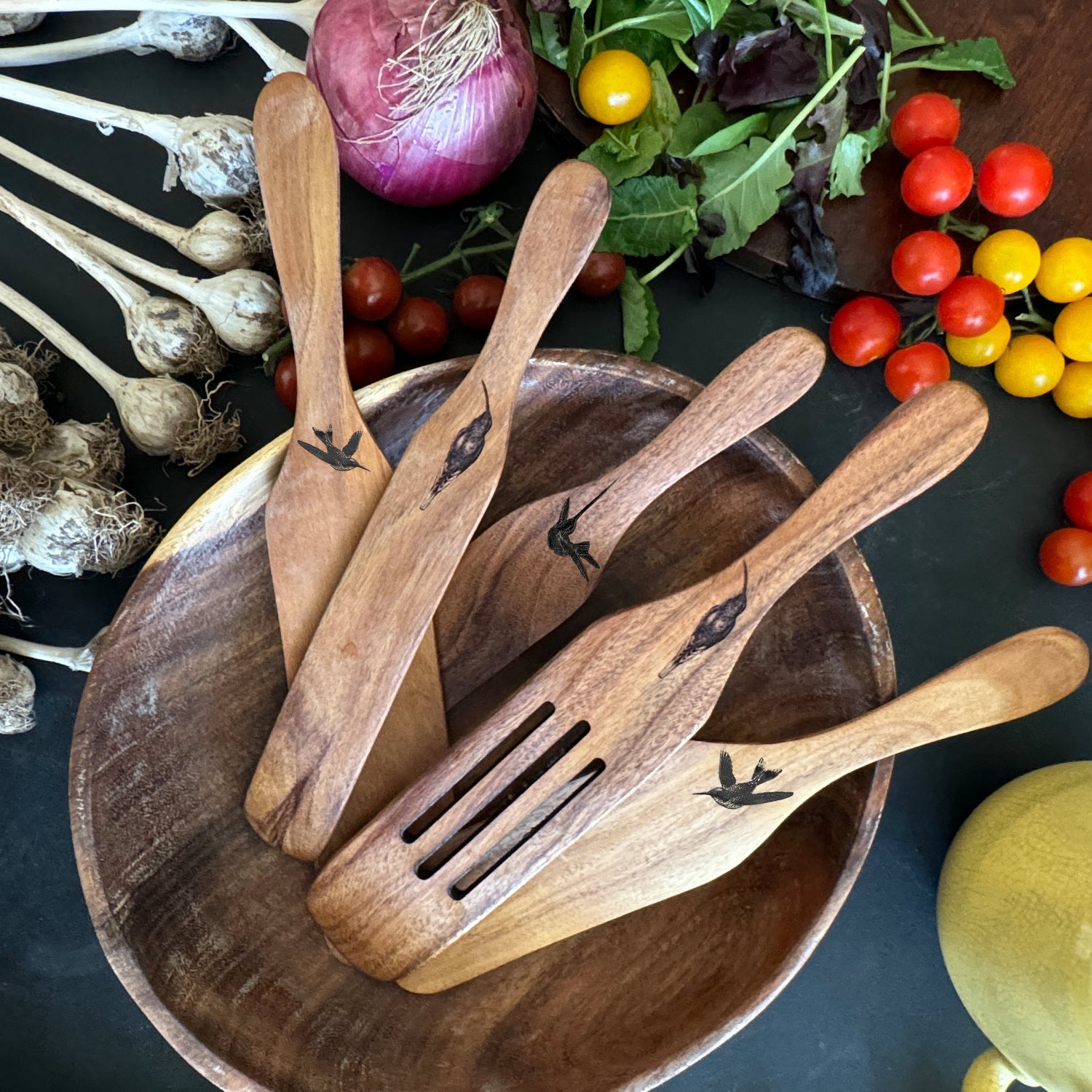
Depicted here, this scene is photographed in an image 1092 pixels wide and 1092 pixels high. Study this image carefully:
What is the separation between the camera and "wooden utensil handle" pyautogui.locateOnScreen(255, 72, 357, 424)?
26.2 inches

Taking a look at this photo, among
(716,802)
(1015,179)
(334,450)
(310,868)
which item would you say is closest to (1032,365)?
(1015,179)

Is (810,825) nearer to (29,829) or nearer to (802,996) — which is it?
(802,996)

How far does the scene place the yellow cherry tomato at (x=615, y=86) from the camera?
31.0 inches

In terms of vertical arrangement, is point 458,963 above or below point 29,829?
below

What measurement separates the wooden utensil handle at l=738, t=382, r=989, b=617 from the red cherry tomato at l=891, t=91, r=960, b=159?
29 centimetres

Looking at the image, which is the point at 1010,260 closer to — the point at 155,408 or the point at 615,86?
the point at 615,86

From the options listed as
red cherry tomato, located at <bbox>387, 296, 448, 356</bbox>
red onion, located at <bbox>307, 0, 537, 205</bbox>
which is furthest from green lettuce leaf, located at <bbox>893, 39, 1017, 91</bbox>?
red cherry tomato, located at <bbox>387, 296, 448, 356</bbox>

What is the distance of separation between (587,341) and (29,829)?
620 millimetres

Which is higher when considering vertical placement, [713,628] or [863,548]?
[713,628]

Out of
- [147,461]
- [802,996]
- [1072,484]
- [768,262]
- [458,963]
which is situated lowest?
[802,996]

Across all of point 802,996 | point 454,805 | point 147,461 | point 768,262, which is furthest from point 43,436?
point 802,996

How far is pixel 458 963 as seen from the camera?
698mm

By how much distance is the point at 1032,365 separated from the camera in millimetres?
860

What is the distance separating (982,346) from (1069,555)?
189mm
